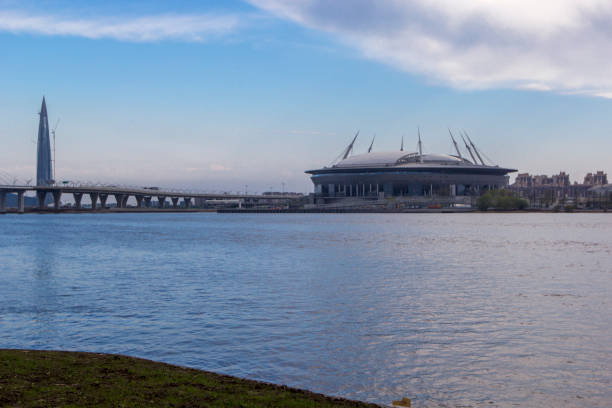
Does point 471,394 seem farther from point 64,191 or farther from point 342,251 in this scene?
point 64,191

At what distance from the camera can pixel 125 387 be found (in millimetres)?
9547

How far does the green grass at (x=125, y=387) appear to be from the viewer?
880 centimetres

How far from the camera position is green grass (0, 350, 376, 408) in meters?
8.80

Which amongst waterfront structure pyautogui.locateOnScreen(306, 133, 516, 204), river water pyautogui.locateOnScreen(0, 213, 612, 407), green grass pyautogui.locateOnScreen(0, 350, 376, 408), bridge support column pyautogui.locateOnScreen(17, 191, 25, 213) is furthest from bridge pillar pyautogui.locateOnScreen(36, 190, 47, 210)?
green grass pyautogui.locateOnScreen(0, 350, 376, 408)

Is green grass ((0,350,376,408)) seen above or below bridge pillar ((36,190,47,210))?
below

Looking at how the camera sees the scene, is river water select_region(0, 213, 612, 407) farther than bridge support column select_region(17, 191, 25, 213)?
No

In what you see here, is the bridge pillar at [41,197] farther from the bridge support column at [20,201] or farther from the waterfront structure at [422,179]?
the waterfront structure at [422,179]

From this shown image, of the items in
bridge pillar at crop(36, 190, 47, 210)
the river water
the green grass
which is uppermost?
bridge pillar at crop(36, 190, 47, 210)

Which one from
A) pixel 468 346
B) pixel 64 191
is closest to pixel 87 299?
pixel 468 346

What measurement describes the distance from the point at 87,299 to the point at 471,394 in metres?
14.6

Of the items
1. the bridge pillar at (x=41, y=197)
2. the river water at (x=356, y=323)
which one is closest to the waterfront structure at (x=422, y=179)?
the bridge pillar at (x=41, y=197)

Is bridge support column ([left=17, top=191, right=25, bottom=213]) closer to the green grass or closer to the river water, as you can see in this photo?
the river water

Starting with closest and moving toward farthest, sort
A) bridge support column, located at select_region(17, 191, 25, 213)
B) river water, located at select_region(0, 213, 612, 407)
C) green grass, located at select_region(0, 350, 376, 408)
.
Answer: green grass, located at select_region(0, 350, 376, 408) → river water, located at select_region(0, 213, 612, 407) → bridge support column, located at select_region(17, 191, 25, 213)

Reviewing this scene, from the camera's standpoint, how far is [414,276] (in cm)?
2856
